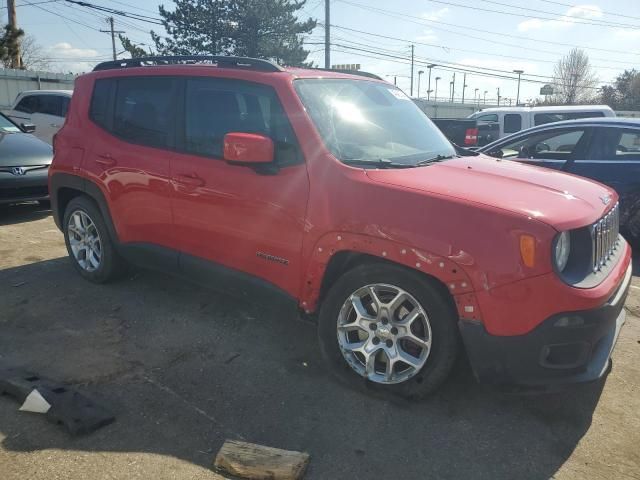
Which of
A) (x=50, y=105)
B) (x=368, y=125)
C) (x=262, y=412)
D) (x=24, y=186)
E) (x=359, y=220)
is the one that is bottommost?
(x=262, y=412)

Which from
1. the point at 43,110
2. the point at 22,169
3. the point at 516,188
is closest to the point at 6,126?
the point at 22,169

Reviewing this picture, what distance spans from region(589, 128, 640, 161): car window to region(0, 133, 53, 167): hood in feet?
24.7

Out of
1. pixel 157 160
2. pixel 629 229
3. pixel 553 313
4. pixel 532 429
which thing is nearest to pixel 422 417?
pixel 532 429

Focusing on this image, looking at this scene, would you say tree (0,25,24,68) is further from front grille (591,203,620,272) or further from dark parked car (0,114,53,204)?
front grille (591,203,620,272)

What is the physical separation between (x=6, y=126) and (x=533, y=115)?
11.7 m

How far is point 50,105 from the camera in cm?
1245

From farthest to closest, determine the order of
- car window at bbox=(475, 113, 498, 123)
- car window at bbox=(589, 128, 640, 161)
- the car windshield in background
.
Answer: car window at bbox=(475, 113, 498, 123)
the car windshield in background
car window at bbox=(589, 128, 640, 161)

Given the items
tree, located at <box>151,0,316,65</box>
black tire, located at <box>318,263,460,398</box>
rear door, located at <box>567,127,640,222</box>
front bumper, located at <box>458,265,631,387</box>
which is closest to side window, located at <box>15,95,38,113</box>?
rear door, located at <box>567,127,640,222</box>

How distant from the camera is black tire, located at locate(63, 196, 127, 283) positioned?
4668 mm

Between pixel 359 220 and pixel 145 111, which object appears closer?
pixel 359 220

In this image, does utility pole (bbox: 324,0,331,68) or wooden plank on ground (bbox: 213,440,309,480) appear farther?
utility pole (bbox: 324,0,331,68)

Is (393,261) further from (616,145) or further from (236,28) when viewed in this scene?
(236,28)

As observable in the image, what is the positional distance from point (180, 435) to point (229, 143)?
1.66 m

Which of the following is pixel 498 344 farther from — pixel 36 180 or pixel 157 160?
pixel 36 180
